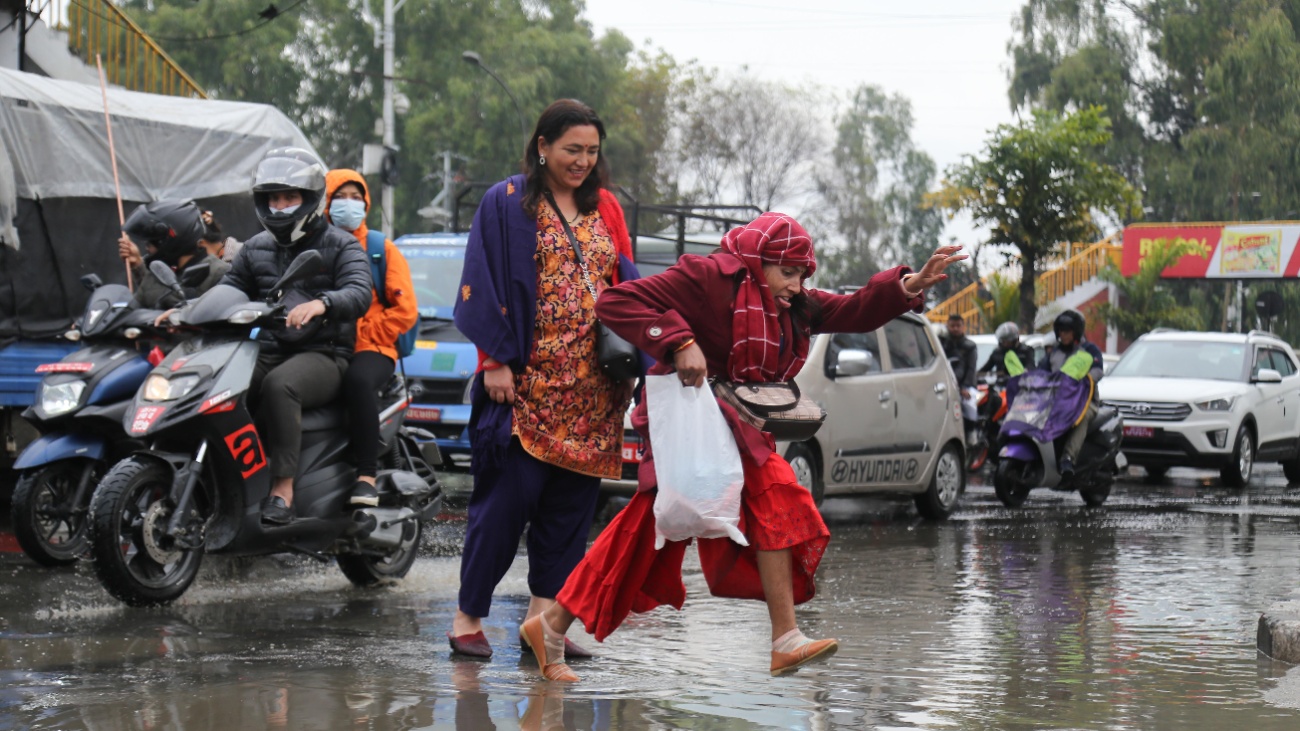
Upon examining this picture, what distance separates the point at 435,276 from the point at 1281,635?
10.2 metres

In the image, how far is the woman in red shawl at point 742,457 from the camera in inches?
201

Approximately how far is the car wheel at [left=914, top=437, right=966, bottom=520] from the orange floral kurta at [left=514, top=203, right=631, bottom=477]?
756 centimetres

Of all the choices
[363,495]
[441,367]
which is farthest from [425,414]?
[363,495]

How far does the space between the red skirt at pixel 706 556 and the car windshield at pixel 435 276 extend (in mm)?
9466

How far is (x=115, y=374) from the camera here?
7.57 meters

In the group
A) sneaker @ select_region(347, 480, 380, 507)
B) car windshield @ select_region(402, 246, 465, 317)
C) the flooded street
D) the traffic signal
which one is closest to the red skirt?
the flooded street

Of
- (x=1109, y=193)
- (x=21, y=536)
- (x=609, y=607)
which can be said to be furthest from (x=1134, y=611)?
(x=1109, y=193)

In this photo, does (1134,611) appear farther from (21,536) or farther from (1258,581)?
(21,536)

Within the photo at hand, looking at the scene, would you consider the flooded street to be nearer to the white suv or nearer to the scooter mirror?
the scooter mirror

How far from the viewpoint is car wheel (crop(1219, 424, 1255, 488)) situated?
17562 mm

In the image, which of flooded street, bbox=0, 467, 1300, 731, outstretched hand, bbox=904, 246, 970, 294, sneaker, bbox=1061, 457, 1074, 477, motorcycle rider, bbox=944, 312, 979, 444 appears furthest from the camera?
motorcycle rider, bbox=944, 312, 979, 444

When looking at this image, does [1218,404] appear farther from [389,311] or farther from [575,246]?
[575,246]

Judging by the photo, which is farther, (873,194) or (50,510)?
(873,194)

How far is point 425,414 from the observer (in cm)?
1362
